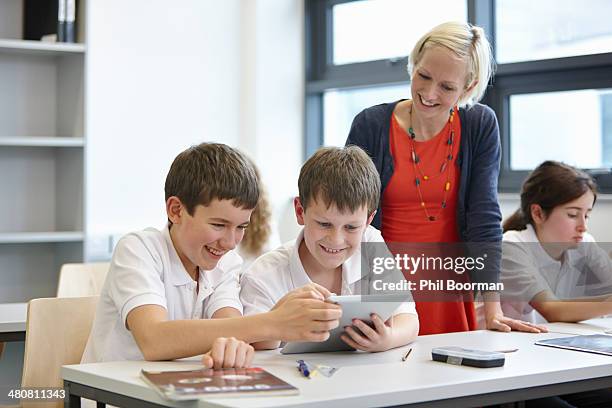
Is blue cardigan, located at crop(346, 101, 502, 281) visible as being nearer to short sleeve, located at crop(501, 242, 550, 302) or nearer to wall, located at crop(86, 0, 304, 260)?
short sleeve, located at crop(501, 242, 550, 302)

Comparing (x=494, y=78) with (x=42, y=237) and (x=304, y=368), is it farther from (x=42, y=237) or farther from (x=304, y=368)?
(x=304, y=368)

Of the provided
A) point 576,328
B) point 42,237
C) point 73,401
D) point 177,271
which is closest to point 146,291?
point 177,271

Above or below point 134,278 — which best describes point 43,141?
above

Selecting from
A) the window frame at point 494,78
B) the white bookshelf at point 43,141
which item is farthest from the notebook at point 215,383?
the white bookshelf at point 43,141

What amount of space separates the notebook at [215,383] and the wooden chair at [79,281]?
1.81 metres

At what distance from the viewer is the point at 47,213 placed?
4.27m

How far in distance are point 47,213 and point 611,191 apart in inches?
97.3

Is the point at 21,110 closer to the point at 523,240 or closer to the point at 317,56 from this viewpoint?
the point at 317,56

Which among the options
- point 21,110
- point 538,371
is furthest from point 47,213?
point 538,371

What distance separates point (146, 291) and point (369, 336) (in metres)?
0.47

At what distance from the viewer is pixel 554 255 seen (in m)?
2.80

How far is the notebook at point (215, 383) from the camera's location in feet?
4.67

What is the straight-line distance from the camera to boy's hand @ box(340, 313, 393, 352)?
6.27ft

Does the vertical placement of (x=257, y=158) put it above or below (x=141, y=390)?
above
